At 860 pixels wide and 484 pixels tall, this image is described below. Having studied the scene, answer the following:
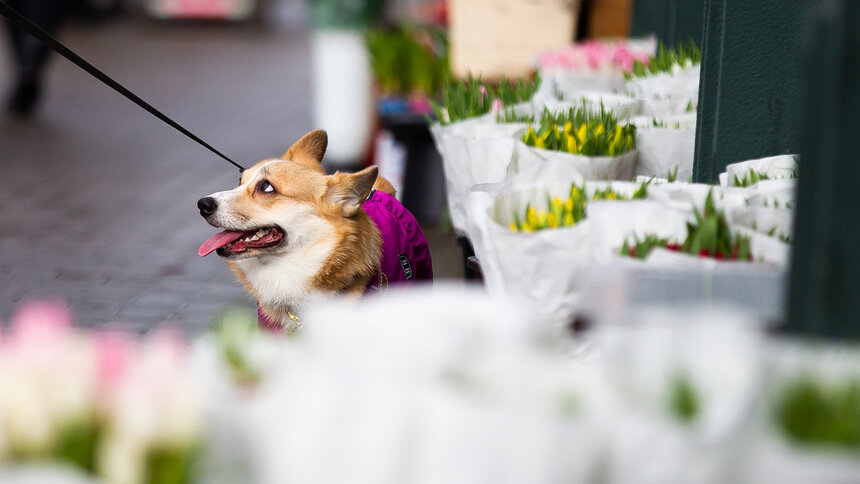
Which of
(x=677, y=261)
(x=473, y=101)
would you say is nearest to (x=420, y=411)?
(x=677, y=261)

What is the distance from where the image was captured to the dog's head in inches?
145

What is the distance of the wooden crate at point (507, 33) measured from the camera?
21.7 ft

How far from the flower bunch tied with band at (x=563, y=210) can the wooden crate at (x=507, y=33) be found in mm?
4102

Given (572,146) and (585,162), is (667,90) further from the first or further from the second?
(585,162)

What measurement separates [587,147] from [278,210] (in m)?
1.15

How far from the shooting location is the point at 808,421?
140cm

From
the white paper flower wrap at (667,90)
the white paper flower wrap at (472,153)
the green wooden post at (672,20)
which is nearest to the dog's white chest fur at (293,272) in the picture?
the white paper flower wrap at (472,153)

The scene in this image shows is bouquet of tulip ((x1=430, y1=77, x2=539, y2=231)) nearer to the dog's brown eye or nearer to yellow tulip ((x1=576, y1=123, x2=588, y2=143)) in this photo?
yellow tulip ((x1=576, y1=123, x2=588, y2=143))

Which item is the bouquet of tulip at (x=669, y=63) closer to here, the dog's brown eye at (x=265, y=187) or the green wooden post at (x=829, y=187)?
the dog's brown eye at (x=265, y=187)

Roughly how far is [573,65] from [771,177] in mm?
2847

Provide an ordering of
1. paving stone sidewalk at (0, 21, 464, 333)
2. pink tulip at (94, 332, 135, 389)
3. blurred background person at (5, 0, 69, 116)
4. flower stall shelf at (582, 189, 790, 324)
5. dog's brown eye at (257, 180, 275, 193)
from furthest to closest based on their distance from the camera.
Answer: blurred background person at (5, 0, 69, 116), paving stone sidewalk at (0, 21, 464, 333), dog's brown eye at (257, 180, 275, 193), flower stall shelf at (582, 189, 790, 324), pink tulip at (94, 332, 135, 389)

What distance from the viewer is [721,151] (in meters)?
3.22

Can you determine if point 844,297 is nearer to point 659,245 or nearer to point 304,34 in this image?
point 659,245

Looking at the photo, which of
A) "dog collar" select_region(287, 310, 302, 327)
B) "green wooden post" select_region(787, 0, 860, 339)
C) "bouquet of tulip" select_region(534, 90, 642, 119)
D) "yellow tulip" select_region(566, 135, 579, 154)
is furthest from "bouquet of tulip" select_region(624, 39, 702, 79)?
"green wooden post" select_region(787, 0, 860, 339)
